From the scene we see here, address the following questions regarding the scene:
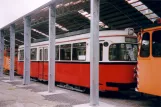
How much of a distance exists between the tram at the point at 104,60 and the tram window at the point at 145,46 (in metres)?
1.92

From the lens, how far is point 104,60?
11.6 meters

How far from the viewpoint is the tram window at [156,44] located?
28.4 feet

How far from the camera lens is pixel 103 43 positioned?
38.4 ft

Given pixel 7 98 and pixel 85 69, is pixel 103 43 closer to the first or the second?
pixel 85 69

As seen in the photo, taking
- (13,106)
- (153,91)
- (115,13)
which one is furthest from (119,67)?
(115,13)

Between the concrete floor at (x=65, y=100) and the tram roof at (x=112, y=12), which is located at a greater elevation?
the tram roof at (x=112, y=12)

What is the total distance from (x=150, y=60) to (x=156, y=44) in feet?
1.94

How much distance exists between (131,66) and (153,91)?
274cm

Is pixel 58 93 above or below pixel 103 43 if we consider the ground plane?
below

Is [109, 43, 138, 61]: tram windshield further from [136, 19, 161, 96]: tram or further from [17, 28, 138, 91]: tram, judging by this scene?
[136, 19, 161, 96]: tram

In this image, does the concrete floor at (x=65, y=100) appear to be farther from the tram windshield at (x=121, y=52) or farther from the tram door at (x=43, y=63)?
the tram door at (x=43, y=63)

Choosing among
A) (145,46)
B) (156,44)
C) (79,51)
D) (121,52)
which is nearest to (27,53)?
(79,51)

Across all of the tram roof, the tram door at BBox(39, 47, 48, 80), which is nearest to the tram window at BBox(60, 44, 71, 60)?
the tram roof

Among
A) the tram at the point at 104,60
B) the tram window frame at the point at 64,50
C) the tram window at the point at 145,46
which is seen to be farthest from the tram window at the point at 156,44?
the tram window frame at the point at 64,50
